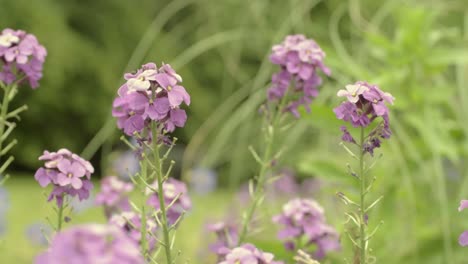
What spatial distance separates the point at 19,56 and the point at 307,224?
0.60 m

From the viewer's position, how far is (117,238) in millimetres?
624

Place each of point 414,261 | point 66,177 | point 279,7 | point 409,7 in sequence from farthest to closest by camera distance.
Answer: point 279,7 < point 409,7 < point 414,261 < point 66,177

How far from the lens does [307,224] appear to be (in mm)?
1525

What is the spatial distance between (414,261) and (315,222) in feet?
2.90

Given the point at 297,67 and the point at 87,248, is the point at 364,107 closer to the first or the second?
the point at 297,67

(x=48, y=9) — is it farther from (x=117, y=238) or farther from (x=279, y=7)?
(x=117, y=238)

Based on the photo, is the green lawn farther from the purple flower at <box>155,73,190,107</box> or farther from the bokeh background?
the purple flower at <box>155,73,190,107</box>

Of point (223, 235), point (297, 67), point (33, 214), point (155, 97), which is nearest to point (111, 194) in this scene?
point (223, 235)

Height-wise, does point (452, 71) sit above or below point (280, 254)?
above

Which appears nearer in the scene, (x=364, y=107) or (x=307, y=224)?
(x=364, y=107)

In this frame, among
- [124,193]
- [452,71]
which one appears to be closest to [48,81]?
[452,71]

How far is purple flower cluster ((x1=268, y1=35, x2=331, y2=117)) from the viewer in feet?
4.74

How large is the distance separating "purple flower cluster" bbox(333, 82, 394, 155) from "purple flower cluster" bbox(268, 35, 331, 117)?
0.99ft

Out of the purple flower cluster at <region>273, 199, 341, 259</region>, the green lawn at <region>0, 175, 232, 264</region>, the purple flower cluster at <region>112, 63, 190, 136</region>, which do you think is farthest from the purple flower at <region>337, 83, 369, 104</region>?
the green lawn at <region>0, 175, 232, 264</region>
